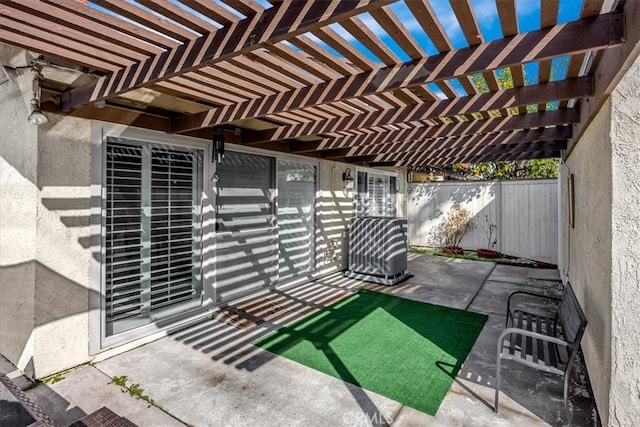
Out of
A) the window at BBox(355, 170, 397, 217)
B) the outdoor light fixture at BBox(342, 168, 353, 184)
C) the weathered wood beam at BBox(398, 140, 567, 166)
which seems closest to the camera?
the weathered wood beam at BBox(398, 140, 567, 166)

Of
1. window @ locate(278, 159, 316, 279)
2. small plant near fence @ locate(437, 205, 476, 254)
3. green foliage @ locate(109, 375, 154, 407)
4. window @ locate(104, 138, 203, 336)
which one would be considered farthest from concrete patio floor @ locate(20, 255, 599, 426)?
small plant near fence @ locate(437, 205, 476, 254)

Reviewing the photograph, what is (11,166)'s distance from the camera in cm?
365

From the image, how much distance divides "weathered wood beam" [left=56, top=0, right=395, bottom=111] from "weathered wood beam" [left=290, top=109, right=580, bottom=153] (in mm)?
3513

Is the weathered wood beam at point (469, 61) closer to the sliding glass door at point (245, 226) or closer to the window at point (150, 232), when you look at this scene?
the window at point (150, 232)

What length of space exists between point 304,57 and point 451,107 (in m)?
1.93

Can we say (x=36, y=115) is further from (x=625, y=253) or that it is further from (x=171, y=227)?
(x=625, y=253)

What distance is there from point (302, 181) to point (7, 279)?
4.95 metres

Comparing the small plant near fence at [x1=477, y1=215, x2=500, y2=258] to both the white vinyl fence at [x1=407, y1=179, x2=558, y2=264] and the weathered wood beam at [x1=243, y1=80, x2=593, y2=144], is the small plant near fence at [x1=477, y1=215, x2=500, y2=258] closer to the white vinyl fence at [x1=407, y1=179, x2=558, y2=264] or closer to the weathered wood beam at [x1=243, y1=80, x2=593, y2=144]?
the white vinyl fence at [x1=407, y1=179, x2=558, y2=264]

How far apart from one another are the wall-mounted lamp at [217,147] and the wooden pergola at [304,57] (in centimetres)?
53

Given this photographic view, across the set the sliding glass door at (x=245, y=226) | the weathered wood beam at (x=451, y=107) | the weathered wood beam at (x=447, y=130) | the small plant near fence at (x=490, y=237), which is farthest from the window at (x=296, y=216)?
the small plant near fence at (x=490, y=237)

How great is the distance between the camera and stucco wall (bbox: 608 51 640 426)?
2.31 metres

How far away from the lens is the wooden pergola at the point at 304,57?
2035 millimetres

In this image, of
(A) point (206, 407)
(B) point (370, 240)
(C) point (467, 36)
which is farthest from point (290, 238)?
(C) point (467, 36)

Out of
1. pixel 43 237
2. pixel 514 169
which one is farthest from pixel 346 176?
pixel 514 169
